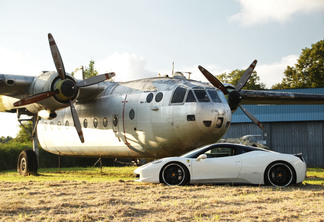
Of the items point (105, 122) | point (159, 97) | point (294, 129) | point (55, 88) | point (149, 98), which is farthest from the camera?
point (294, 129)

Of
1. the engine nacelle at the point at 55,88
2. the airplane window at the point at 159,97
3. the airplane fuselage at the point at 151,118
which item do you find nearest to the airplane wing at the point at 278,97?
the airplane fuselage at the point at 151,118

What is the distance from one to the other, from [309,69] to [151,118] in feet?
143

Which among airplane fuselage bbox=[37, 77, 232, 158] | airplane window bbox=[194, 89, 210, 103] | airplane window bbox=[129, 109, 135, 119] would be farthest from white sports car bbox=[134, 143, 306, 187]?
airplane window bbox=[129, 109, 135, 119]

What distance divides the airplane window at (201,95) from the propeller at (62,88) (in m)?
4.10

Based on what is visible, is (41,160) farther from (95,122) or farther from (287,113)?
(287,113)

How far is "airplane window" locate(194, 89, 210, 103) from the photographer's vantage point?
507 inches

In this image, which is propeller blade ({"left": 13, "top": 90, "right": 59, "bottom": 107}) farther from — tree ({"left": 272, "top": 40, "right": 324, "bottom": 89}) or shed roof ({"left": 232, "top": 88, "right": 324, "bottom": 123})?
tree ({"left": 272, "top": 40, "right": 324, "bottom": 89})

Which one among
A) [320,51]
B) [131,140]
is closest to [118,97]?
[131,140]

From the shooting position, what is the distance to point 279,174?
10289mm

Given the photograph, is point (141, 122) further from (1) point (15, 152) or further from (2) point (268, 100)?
(1) point (15, 152)

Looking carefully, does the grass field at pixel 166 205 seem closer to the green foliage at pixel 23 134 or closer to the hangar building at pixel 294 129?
the hangar building at pixel 294 129

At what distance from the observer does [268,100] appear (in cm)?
1920

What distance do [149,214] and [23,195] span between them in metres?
3.86

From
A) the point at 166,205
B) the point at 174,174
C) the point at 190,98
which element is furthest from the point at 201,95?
the point at 166,205
